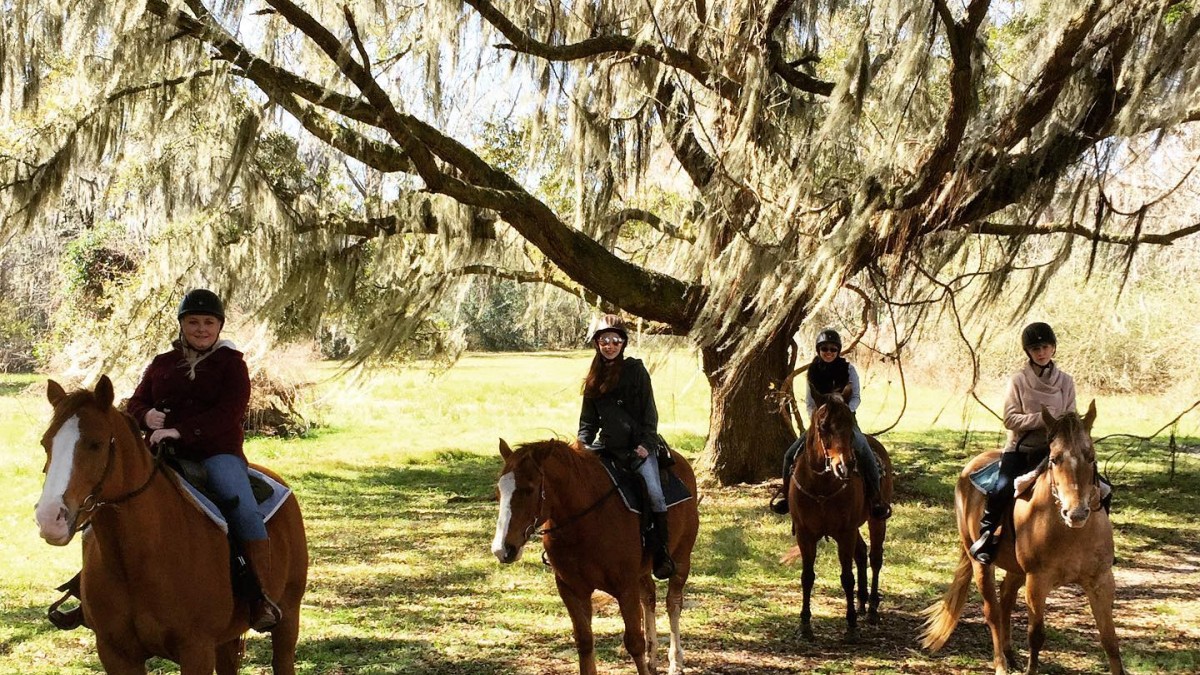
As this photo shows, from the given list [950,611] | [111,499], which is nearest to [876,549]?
[950,611]

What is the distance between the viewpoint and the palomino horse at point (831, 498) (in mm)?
5156

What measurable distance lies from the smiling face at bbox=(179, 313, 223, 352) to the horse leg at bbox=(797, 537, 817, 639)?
3521 millimetres

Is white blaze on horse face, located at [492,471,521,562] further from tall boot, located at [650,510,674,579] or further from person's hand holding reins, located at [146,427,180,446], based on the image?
person's hand holding reins, located at [146,427,180,446]

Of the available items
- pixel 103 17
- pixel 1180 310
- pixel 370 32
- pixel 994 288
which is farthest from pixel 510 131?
pixel 1180 310

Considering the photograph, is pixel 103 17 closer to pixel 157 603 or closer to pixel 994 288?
pixel 157 603

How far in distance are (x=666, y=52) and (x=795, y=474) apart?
12.0ft

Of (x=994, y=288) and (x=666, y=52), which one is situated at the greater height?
(x=666, y=52)

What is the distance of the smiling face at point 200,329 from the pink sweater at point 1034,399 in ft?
12.1

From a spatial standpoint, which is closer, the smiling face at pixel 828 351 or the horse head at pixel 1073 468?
the horse head at pixel 1073 468

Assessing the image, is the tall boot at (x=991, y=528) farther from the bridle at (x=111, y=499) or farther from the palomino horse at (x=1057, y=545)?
the bridle at (x=111, y=499)

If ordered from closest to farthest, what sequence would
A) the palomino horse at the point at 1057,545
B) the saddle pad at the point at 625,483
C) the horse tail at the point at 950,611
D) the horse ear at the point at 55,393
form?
the horse ear at the point at 55,393 < the palomino horse at the point at 1057,545 < the saddle pad at the point at 625,483 < the horse tail at the point at 950,611

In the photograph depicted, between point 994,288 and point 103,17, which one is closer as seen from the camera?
point 103,17

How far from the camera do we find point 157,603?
3121mm

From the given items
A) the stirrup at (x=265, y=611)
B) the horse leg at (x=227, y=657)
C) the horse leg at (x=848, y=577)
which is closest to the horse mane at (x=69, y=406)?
the stirrup at (x=265, y=611)
